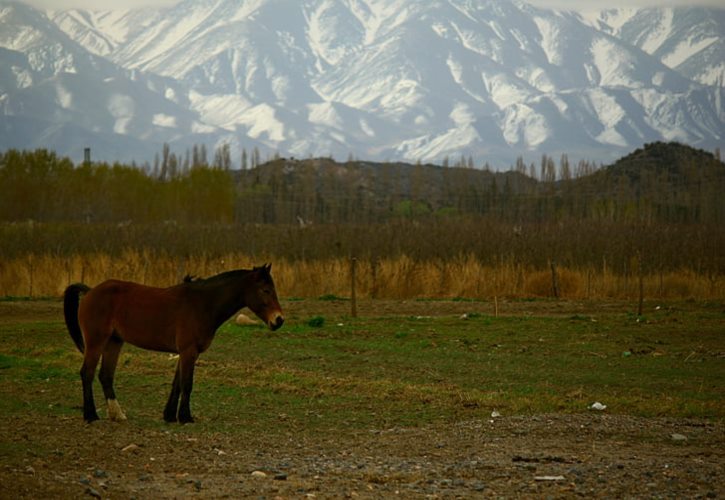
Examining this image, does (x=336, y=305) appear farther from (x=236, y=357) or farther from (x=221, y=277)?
(x=221, y=277)

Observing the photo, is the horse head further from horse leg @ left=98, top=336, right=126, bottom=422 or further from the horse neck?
horse leg @ left=98, top=336, right=126, bottom=422

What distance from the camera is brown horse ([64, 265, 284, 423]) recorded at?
12.4 m

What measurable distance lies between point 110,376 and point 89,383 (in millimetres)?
320

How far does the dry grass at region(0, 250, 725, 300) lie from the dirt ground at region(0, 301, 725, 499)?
797 inches

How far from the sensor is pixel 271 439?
1177 cm

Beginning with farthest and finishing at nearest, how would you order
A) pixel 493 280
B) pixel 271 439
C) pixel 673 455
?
pixel 493 280
pixel 271 439
pixel 673 455

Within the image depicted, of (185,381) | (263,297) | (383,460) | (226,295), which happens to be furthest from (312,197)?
(383,460)

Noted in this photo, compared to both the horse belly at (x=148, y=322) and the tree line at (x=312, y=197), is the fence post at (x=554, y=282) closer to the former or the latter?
the horse belly at (x=148, y=322)

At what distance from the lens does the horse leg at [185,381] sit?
1238cm

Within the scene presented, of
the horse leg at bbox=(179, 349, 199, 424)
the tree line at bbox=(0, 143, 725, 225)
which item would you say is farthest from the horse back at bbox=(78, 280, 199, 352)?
the tree line at bbox=(0, 143, 725, 225)

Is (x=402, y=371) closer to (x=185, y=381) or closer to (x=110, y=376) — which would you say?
(x=185, y=381)

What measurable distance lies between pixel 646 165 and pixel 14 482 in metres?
86.9

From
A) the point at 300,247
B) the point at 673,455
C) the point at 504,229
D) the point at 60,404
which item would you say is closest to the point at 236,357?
the point at 60,404

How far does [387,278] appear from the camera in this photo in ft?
109
